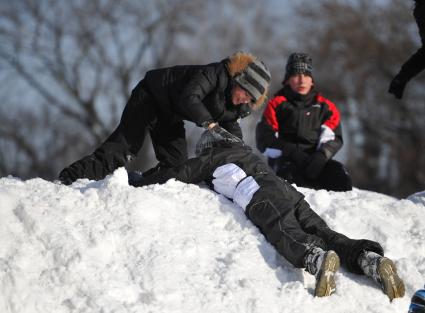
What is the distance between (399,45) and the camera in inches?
890

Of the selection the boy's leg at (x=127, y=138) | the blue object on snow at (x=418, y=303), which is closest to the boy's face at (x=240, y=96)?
the boy's leg at (x=127, y=138)

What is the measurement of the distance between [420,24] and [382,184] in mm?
18511

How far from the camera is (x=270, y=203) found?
14.2 feet

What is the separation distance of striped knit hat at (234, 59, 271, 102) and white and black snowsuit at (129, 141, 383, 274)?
489 mm

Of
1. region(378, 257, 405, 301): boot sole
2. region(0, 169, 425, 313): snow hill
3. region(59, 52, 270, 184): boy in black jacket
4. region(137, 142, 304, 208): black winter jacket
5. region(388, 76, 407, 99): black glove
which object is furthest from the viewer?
region(388, 76, 407, 99): black glove

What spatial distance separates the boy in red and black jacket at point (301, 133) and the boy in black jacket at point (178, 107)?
0.93 meters

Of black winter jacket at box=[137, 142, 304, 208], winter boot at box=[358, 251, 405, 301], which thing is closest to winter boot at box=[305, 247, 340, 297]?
winter boot at box=[358, 251, 405, 301]

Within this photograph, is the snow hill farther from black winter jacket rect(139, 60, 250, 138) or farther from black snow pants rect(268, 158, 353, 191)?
black snow pants rect(268, 158, 353, 191)

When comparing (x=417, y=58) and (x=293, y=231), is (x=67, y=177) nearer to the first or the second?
(x=293, y=231)

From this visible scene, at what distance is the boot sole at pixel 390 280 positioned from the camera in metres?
3.96

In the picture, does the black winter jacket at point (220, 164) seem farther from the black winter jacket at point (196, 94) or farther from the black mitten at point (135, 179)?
the black winter jacket at point (196, 94)

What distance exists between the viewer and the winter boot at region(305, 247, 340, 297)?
384cm

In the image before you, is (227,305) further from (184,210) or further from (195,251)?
(184,210)

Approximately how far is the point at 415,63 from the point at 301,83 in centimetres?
107
